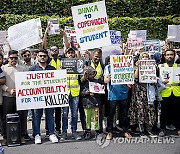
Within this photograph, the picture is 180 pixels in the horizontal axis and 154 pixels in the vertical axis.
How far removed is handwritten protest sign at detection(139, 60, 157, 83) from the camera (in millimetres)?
9008

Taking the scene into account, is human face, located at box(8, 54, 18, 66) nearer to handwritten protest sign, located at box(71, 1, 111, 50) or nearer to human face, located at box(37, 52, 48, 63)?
human face, located at box(37, 52, 48, 63)

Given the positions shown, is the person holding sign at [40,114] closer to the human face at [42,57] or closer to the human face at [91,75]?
the human face at [42,57]

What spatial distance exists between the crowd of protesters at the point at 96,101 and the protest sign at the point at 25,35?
236mm

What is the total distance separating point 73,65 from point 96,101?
852 millimetres

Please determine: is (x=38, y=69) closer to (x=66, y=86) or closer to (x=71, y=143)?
(x=66, y=86)

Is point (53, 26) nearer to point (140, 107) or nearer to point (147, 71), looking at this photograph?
point (147, 71)

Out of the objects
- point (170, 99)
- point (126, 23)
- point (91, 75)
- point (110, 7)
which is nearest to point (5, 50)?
point (91, 75)

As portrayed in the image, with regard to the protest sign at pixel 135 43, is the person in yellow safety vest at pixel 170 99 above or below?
below

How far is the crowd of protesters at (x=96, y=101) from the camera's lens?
8696 mm

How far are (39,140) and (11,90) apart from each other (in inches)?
43.1

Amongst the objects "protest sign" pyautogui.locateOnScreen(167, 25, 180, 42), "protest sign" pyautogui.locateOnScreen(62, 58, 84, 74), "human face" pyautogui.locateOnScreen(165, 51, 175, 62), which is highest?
"protest sign" pyautogui.locateOnScreen(167, 25, 180, 42)

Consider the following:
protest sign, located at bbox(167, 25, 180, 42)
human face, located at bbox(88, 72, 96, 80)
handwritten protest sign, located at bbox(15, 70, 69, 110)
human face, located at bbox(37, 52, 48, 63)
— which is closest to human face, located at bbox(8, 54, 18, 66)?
handwritten protest sign, located at bbox(15, 70, 69, 110)

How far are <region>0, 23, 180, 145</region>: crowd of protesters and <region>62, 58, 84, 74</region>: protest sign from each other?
0.32 ft

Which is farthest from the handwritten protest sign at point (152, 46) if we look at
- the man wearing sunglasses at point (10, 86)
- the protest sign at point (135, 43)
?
the man wearing sunglasses at point (10, 86)
